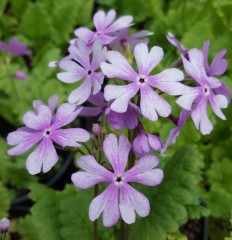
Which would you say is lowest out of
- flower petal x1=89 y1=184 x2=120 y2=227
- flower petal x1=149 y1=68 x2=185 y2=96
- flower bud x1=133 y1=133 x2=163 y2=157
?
flower petal x1=89 y1=184 x2=120 y2=227

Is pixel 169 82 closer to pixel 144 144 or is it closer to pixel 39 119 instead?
pixel 144 144

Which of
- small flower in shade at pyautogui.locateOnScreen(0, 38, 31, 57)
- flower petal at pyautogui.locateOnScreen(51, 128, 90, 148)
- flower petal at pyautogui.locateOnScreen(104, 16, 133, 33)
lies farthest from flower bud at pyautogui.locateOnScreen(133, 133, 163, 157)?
small flower in shade at pyautogui.locateOnScreen(0, 38, 31, 57)

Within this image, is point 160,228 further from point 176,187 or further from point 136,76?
point 136,76

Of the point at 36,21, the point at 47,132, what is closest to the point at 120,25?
the point at 47,132

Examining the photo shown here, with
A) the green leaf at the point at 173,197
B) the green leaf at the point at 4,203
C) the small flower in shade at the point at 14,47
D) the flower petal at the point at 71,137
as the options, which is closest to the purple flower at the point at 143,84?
the flower petal at the point at 71,137

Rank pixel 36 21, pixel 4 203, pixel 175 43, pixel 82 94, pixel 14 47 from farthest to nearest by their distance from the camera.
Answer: pixel 36 21 → pixel 14 47 → pixel 4 203 → pixel 175 43 → pixel 82 94

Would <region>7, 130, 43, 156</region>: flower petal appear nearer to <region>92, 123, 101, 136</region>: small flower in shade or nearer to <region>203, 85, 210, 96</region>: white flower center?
<region>92, 123, 101, 136</region>: small flower in shade
